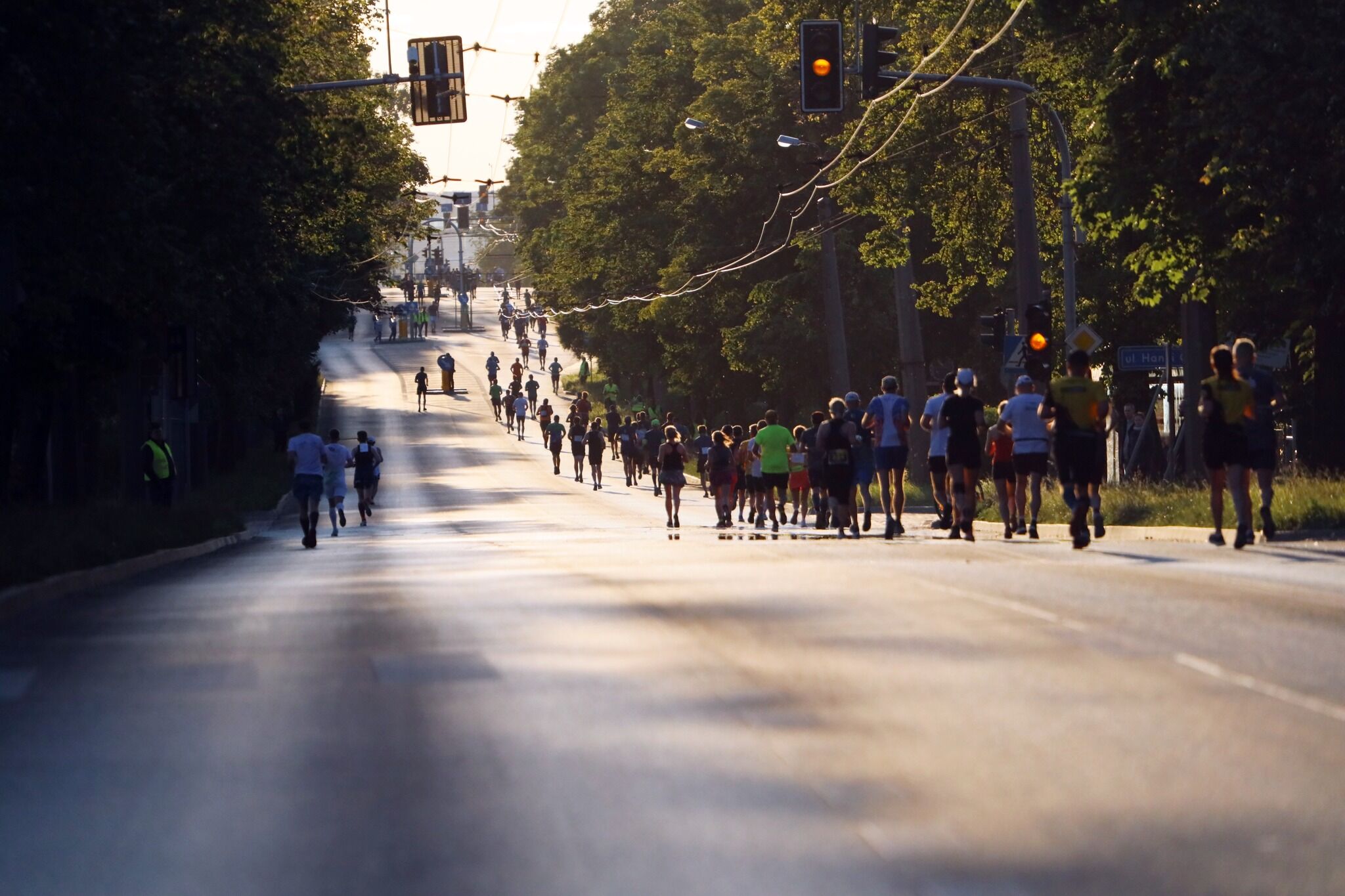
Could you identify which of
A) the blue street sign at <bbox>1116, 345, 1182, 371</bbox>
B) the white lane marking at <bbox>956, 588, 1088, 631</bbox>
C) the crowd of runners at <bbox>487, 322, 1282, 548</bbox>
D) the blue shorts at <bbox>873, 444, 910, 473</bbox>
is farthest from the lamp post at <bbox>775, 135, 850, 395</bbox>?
the white lane marking at <bbox>956, 588, 1088, 631</bbox>

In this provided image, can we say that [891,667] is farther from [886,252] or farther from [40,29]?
[886,252]

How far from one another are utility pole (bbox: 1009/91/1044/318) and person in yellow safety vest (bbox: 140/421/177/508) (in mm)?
13682

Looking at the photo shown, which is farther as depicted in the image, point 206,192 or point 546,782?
point 206,192

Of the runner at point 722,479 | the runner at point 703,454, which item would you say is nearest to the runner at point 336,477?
the runner at point 722,479

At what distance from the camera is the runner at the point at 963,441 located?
74.9ft

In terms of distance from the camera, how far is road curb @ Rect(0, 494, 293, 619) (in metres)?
17.5

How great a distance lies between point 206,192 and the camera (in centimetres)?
2689

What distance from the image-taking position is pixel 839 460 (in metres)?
28.1

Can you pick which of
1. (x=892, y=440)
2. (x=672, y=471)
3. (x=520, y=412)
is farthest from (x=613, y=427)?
(x=892, y=440)

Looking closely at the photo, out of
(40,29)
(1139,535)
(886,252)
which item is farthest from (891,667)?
(886,252)

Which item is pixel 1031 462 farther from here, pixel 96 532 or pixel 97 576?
pixel 96 532

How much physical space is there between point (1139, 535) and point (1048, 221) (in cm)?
1979

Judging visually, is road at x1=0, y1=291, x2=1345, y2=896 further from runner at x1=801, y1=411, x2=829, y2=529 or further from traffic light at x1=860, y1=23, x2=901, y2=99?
runner at x1=801, y1=411, x2=829, y2=529

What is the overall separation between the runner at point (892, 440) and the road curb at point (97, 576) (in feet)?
28.7
